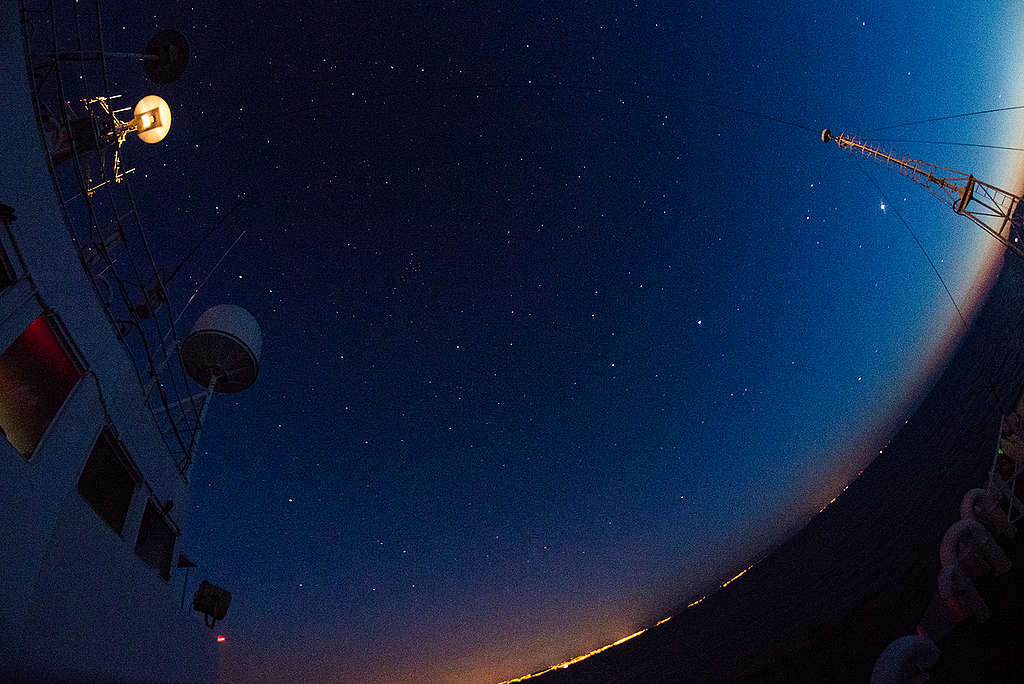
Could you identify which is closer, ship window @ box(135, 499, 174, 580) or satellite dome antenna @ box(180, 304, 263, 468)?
ship window @ box(135, 499, 174, 580)

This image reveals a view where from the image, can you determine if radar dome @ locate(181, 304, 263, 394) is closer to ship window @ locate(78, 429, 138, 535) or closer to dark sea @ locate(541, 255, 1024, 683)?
ship window @ locate(78, 429, 138, 535)

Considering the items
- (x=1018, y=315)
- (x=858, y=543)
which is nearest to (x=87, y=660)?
(x=858, y=543)

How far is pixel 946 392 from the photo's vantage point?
57500mm

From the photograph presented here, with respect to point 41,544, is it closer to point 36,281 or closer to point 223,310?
point 36,281

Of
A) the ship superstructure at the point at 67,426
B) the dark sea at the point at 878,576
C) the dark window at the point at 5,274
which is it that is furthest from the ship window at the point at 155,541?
the dark sea at the point at 878,576

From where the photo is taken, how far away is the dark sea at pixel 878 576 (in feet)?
65.1

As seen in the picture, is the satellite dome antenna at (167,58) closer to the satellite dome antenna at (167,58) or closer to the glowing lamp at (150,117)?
the satellite dome antenna at (167,58)

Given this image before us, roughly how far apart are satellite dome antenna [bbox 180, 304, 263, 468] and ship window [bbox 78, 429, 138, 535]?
2562 millimetres

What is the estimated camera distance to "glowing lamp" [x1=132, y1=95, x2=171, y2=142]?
303 inches

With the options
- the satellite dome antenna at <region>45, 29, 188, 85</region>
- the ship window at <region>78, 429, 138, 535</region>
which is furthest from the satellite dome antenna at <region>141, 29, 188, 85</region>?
the ship window at <region>78, 429, 138, 535</region>

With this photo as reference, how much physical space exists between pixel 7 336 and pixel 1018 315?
70.1 m

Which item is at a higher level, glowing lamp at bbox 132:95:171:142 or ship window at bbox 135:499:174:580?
glowing lamp at bbox 132:95:171:142

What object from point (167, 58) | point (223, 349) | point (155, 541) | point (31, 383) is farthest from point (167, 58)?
point (155, 541)

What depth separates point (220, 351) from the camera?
9.61 m
